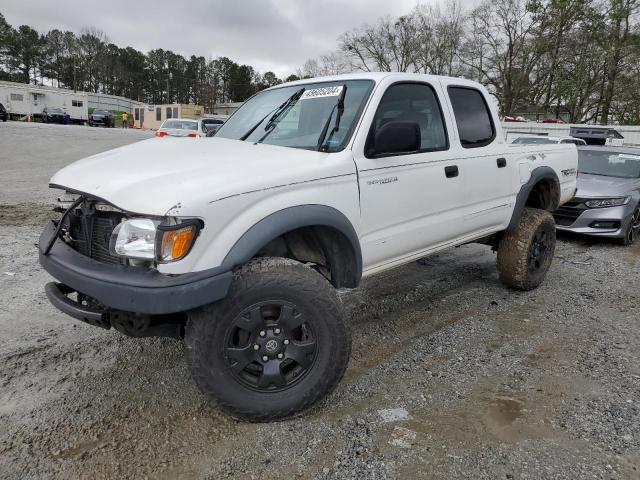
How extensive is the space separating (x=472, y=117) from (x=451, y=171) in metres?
0.83

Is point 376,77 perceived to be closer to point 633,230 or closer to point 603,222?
point 603,222

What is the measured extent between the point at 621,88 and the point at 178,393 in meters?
38.5

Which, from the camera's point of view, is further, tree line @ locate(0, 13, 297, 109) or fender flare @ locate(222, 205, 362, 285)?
tree line @ locate(0, 13, 297, 109)

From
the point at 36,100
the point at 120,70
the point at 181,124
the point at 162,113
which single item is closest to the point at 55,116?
the point at 36,100

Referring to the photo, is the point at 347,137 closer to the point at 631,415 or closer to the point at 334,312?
the point at 334,312

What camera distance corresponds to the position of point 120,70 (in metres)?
81.9

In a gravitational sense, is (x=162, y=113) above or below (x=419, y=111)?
above

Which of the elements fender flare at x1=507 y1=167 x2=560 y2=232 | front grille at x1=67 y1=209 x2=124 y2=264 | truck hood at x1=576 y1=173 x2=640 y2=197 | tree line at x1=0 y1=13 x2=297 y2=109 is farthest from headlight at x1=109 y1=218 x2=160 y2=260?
tree line at x1=0 y1=13 x2=297 y2=109

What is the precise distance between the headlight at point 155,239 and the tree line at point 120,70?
264 feet

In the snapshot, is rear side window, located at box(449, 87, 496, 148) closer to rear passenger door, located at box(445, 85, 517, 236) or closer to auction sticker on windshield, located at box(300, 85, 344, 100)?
rear passenger door, located at box(445, 85, 517, 236)

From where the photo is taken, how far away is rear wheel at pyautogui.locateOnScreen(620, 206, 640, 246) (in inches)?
281

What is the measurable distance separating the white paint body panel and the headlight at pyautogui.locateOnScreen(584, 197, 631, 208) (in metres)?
3.47

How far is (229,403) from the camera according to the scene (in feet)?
A: 8.33

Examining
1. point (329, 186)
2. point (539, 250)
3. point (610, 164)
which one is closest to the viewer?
point (329, 186)
